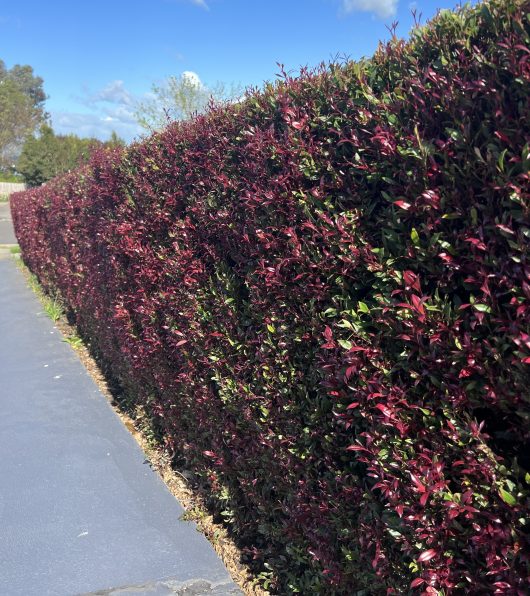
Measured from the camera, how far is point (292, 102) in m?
2.72

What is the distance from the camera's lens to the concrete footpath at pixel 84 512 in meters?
3.50

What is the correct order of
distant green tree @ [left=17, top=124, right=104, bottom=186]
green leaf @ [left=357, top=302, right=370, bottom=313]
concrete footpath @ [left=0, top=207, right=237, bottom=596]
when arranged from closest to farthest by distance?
1. green leaf @ [left=357, top=302, right=370, bottom=313]
2. concrete footpath @ [left=0, top=207, right=237, bottom=596]
3. distant green tree @ [left=17, top=124, right=104, bottom=186]

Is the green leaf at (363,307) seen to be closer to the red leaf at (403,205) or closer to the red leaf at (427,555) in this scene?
the red leaf at (403,205)

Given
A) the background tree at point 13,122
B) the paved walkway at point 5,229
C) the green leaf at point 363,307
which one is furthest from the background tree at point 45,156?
the green leaf at point 363,307

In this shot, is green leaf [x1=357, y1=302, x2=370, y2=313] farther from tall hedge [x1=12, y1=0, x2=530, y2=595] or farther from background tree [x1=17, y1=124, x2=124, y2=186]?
background tree [x1=17, y1=124, x2=124, y2=186]

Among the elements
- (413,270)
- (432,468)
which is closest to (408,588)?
(432,468)

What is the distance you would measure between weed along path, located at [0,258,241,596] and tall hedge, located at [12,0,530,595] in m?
0.44

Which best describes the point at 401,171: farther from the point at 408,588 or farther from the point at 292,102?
the point at 408,588

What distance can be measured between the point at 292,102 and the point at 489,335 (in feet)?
4.90

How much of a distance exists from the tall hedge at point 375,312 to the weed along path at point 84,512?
1.44ft

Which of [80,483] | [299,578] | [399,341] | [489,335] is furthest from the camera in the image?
[80,483]

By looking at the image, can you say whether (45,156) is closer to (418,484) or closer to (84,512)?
(84,512)

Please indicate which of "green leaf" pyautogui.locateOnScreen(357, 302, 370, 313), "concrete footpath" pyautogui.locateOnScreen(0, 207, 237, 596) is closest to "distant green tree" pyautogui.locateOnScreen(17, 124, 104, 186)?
"concrete footpath" pyautogui.locateOnScreen(0, 207, 237, 596)

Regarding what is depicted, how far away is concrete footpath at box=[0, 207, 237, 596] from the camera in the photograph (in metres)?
3.50
